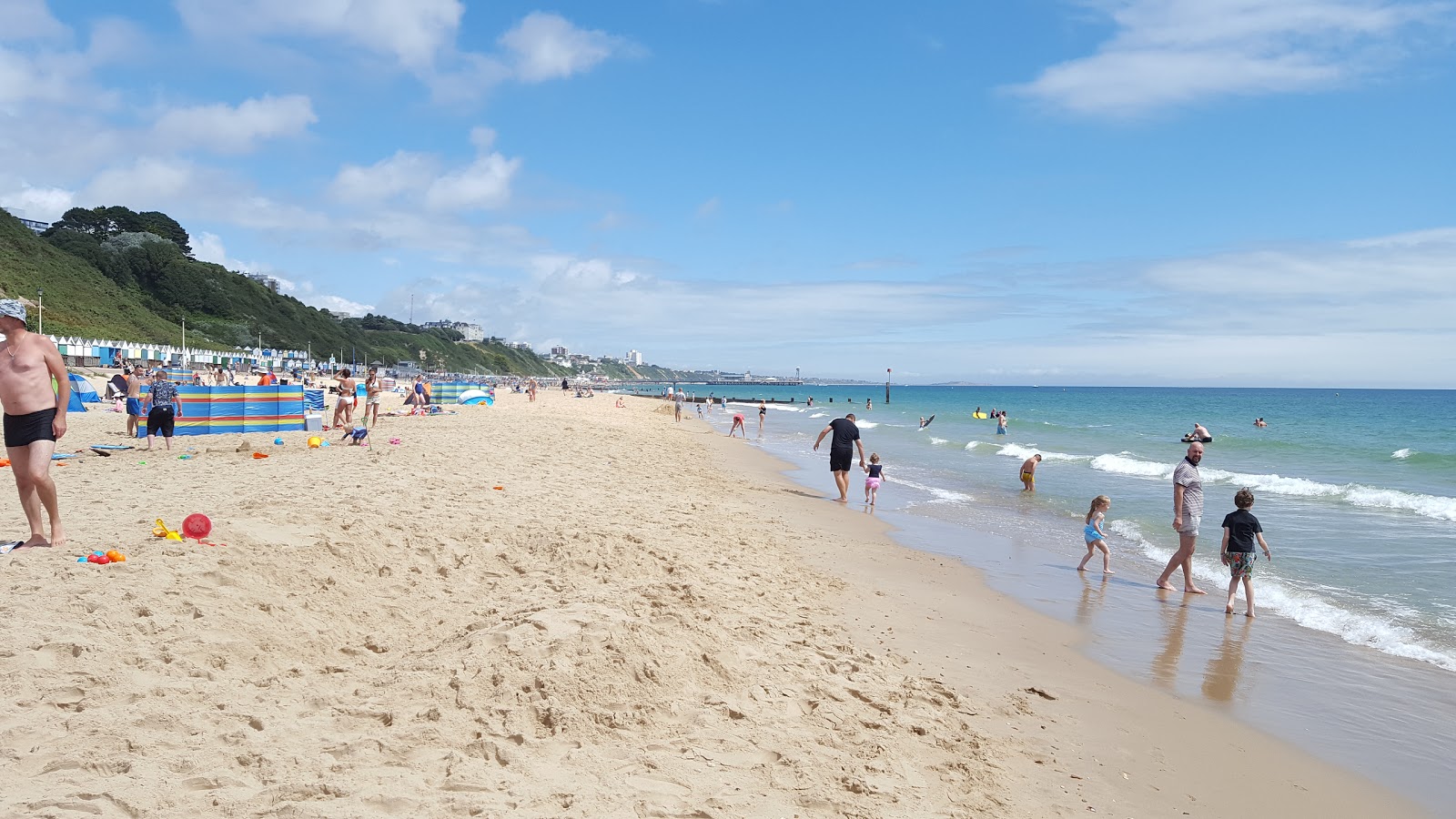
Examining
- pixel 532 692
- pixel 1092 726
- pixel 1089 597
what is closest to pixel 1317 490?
pixel 1089 597

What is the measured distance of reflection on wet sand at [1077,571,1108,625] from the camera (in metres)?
7.51

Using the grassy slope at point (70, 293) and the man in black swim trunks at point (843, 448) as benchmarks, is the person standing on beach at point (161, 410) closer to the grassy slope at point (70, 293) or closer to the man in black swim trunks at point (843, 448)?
the man in black swim trunks at point (843, 448)

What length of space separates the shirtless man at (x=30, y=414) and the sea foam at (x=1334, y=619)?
33.3 feet

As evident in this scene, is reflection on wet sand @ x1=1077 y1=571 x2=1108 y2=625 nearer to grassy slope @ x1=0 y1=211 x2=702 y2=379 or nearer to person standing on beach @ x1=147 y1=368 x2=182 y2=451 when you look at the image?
person standing on beach @ x1=147 y1=368 x2=182 y2=451

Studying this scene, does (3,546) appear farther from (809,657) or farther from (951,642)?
(951,642)

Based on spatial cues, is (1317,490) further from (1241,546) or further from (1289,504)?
(1241,546)

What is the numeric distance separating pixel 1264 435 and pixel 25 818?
47824 mm

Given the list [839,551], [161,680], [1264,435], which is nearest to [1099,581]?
[839,551]

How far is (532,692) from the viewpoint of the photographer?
384 cm

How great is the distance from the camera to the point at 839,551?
374 inches

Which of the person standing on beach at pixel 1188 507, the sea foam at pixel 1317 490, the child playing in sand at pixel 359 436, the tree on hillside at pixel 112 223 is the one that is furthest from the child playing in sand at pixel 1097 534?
the tree on hillside at pixel 112 223

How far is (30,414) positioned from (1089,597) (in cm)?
916

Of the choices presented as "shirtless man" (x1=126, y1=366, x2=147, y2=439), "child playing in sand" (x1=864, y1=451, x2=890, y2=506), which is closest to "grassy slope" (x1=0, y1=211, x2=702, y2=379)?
"shirtless man" (x1=126, y1=366, x2=147, y2=439)

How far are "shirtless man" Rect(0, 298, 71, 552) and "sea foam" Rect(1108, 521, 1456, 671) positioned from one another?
33.3ft
